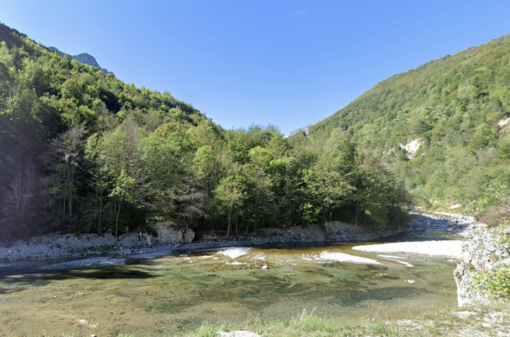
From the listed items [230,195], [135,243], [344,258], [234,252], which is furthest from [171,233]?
[344,258]

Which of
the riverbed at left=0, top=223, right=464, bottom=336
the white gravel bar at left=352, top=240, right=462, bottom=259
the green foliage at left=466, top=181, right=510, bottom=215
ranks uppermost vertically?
the green foliage at left=466, top=181, right=510, bottom=215

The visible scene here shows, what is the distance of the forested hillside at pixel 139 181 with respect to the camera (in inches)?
1078

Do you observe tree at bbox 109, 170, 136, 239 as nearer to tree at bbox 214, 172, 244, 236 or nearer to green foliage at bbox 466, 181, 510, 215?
tree at bbox 214, 172, 244, 236

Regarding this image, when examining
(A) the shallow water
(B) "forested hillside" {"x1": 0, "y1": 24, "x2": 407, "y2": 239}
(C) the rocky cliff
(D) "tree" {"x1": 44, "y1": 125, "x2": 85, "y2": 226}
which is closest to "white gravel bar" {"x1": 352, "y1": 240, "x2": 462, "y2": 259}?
(A) the shallow water

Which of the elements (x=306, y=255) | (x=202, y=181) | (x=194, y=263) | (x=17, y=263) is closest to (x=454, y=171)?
(x=306, y=255)

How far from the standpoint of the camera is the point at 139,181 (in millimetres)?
30844

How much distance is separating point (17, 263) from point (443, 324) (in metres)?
29.7

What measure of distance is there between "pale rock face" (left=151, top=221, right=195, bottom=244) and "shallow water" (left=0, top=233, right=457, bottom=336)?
27.4 ft

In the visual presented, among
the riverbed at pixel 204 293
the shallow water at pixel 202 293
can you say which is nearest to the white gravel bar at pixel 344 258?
the riverbed at pixel 204 293

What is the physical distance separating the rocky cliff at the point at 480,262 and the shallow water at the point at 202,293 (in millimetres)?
1681

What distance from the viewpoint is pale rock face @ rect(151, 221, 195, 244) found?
103ft

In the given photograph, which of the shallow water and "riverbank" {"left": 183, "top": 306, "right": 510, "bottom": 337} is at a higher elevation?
"riverbank" {"left": 183, "top": 306, "right": 510, "bottom": 337}

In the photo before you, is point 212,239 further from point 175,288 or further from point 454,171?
point 454,171

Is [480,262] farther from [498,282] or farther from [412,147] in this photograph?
[412,147]
